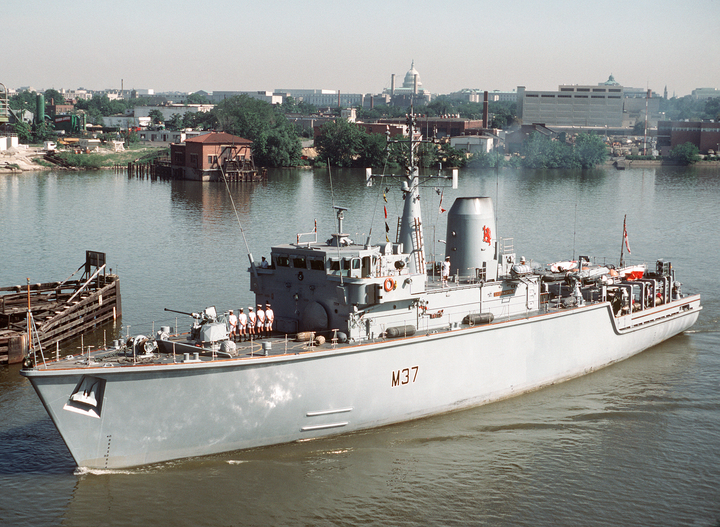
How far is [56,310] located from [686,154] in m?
107

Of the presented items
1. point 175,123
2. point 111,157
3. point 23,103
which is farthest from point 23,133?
point 23,103

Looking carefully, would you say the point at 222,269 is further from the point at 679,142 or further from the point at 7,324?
the point at 679,142

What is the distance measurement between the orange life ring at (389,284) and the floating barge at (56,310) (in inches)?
465

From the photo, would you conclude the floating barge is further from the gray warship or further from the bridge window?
the bridge window

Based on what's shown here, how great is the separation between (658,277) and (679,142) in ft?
346

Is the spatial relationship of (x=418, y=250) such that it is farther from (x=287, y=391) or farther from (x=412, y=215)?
(x=287, y=391)

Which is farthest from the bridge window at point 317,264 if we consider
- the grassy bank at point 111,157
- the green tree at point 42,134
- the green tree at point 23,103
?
the green tree at point 23,103

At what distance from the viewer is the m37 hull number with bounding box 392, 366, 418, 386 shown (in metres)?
21.1

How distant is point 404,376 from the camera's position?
21.3 metres

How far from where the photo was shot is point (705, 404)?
80.4ft

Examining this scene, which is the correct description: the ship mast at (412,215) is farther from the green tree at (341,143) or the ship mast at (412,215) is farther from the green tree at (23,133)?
the green tree at (23,133)

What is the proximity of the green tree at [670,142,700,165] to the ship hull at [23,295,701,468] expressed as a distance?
10180 cm

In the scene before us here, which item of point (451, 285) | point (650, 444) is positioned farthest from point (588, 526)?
point (451, 285)

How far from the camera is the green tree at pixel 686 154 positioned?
382 ft
